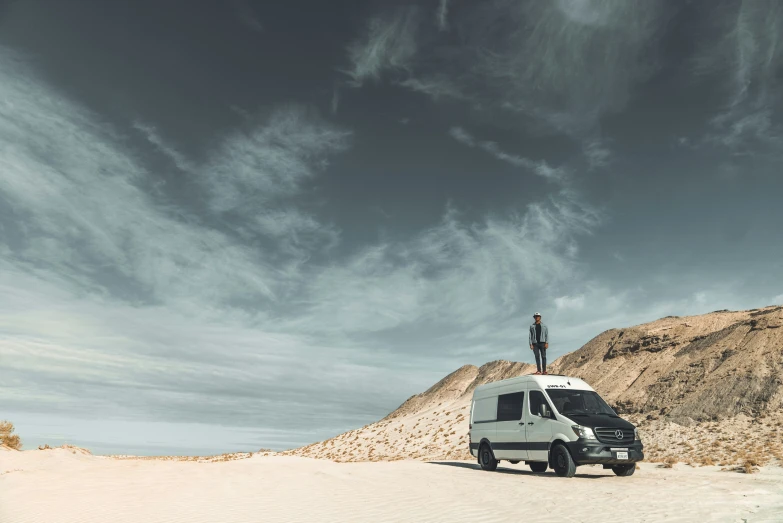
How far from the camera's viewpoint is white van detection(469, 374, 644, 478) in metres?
15.7

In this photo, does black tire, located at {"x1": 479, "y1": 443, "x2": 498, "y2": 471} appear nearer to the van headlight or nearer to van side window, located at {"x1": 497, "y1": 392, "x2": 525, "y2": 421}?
van side window, located at {"x1": 497, "y1": 392, "x2": 525, "y2": 421}

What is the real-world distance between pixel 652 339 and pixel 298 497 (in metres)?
30.7

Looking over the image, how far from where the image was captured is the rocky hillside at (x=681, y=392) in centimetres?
2466

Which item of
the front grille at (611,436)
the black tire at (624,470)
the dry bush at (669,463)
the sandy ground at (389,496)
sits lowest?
the sandy ground at (389,496)

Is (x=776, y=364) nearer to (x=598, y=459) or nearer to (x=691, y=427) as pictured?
(x=691, y=427)

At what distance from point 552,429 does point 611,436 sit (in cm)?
163

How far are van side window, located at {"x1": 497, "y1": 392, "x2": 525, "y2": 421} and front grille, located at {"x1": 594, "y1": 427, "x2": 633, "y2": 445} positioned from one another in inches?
110

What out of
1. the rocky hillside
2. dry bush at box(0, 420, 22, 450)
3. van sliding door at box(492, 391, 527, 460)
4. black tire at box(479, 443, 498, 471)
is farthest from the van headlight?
dry bush at box(0, 420, 22, 450)

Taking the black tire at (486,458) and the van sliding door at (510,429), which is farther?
the black tire at (486,458)

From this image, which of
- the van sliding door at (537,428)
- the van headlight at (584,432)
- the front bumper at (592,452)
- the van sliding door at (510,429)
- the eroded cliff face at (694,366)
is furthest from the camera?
the eroded cliff face at (694,366)

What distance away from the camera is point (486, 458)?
19.5 m

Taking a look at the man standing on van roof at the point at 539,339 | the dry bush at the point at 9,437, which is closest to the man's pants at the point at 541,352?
the man standing on van roof at the point at 539,339

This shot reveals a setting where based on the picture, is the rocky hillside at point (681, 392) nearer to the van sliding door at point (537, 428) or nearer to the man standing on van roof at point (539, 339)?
the man standing on van roof at point (539, 339)

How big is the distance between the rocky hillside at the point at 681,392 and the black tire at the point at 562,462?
8425 mm
